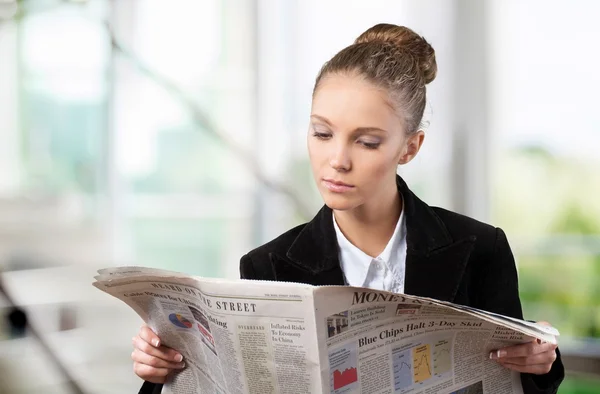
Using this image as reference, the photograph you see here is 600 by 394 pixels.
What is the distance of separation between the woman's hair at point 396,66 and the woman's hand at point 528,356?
42 cm

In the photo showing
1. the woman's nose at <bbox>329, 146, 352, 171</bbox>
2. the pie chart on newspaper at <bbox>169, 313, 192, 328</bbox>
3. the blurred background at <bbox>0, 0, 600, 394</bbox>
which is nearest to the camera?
the pie chart on newspaper at <bbox>169, 313, 192, 328</bbox>

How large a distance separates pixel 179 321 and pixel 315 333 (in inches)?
9.1

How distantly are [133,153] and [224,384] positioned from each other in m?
2.13

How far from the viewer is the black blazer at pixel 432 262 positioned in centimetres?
129

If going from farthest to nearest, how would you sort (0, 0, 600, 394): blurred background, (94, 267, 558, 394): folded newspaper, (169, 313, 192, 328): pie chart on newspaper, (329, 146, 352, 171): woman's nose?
1. (0, 0, 600, 394): blurred background
2. (329, 146, 352, 171): woman's nose
3. (169, 313, 192, 328): pie chart on newspaper
4. (94, 267, 558, 394): folded newspaper

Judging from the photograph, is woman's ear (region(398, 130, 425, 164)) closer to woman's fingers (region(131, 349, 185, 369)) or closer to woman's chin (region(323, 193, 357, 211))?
woman's chin (region(323, 193, 357, 211))

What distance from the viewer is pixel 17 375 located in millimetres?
2887

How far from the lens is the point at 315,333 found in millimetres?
920

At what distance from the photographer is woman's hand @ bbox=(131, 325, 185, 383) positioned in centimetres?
110

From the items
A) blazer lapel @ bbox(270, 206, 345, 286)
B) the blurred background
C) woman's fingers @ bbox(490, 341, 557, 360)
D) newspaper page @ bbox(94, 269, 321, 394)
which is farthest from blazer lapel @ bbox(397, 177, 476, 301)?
the blurred background

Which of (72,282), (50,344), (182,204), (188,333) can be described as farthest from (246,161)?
(188,333)

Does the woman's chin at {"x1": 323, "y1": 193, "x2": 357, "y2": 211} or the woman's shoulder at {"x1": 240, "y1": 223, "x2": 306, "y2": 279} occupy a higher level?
the woman's chin at {"x1": 323, "y1": 193, "x2": 357, "y2": 211}

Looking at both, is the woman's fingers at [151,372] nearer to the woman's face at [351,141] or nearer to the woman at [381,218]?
the woman at [381,218]

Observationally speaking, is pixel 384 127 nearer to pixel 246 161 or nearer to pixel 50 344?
pixel 246 161
